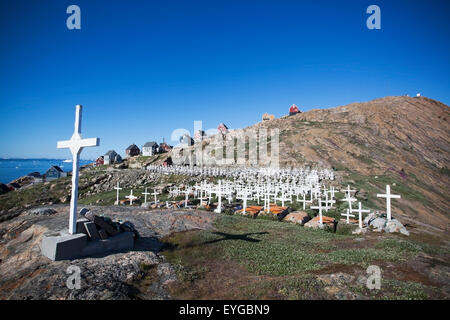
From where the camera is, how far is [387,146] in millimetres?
52750

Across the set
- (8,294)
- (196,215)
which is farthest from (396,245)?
(8,294)

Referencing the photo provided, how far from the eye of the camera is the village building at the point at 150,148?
8169cm

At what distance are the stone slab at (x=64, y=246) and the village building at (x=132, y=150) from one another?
274 feet

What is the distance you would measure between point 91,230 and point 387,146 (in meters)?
61.3

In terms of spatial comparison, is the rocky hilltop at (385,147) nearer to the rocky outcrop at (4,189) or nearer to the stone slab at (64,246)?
the stone slab at (64,246)

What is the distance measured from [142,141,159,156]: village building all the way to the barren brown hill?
140ft

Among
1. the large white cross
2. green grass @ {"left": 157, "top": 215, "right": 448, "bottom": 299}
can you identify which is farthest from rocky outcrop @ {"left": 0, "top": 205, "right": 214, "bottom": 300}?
the large white cross

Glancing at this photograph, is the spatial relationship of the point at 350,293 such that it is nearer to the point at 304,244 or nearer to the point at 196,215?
the point at 304,244

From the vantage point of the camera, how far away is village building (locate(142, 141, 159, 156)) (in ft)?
268

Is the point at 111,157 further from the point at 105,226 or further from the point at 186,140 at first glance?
the point at 105,226

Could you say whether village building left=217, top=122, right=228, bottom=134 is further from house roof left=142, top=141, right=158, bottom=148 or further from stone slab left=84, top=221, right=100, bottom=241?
stone slab left=84, top=221, right=100, bottom=241

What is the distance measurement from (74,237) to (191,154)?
189 feet

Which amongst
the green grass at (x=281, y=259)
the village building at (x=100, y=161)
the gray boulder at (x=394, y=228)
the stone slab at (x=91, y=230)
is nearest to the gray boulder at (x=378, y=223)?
the gray boulder at (x=394, y=228)

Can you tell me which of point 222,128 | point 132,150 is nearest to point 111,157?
point 132,150
